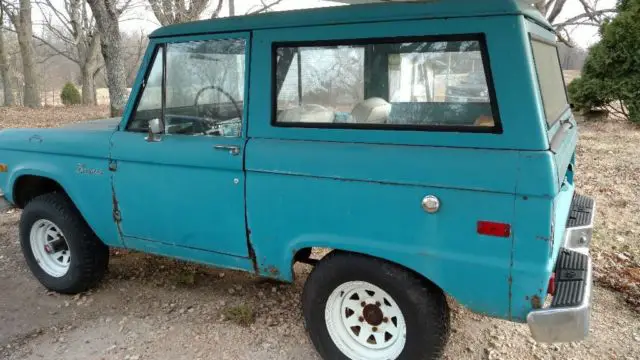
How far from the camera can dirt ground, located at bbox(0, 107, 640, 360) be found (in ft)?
9.78

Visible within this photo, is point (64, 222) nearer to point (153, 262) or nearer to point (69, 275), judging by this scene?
point (69, 275)

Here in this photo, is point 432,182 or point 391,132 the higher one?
point 391,132

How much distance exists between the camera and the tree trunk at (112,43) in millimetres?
8375

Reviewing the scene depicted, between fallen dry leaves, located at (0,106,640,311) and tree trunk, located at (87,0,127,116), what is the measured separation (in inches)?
284

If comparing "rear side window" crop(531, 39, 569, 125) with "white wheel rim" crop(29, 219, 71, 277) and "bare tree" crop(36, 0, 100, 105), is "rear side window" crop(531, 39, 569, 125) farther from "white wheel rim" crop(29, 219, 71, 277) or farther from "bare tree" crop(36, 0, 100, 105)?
"bare tree" crop(36, 0, 100, 105)

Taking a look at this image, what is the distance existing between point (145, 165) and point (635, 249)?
4.04 meters

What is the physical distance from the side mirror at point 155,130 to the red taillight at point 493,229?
1.96 m

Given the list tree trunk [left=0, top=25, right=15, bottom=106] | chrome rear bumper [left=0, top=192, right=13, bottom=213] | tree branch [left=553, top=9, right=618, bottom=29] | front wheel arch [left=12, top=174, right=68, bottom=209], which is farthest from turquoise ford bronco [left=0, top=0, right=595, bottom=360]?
tree trunk [left=0, top=25, right=15, bottom=106]

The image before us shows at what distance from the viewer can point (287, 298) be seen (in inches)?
142

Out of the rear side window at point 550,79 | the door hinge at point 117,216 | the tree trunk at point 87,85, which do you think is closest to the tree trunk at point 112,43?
the door hinge at point 117,216

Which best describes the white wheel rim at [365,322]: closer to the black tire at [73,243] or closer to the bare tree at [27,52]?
the black tire at [73,243]

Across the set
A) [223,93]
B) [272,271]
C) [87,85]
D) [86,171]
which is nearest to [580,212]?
[272,271]

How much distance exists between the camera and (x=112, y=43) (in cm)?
850

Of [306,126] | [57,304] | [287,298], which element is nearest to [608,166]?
[287,298]
